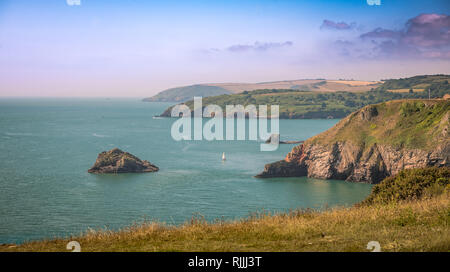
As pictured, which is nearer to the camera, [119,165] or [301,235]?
[301,235]

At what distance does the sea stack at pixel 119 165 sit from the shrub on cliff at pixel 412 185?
154 ft

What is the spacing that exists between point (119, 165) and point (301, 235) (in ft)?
193

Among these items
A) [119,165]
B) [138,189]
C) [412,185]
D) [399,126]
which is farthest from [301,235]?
[119,165]

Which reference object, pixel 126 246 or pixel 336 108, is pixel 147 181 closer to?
pixel 126 246

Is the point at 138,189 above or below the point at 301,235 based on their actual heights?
below

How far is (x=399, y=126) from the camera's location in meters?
63.2

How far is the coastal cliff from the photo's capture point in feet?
189

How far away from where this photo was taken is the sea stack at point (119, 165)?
66188 millimetres

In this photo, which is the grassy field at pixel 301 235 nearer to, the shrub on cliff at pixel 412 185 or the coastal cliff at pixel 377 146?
the shrub on cliff at pixel 412 185

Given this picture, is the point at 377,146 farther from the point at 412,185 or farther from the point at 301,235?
the point at 301,235

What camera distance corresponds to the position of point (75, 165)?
70875mm

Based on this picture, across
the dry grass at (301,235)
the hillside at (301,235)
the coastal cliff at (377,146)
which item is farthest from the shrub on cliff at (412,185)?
the coastal cliff at (377,146)
